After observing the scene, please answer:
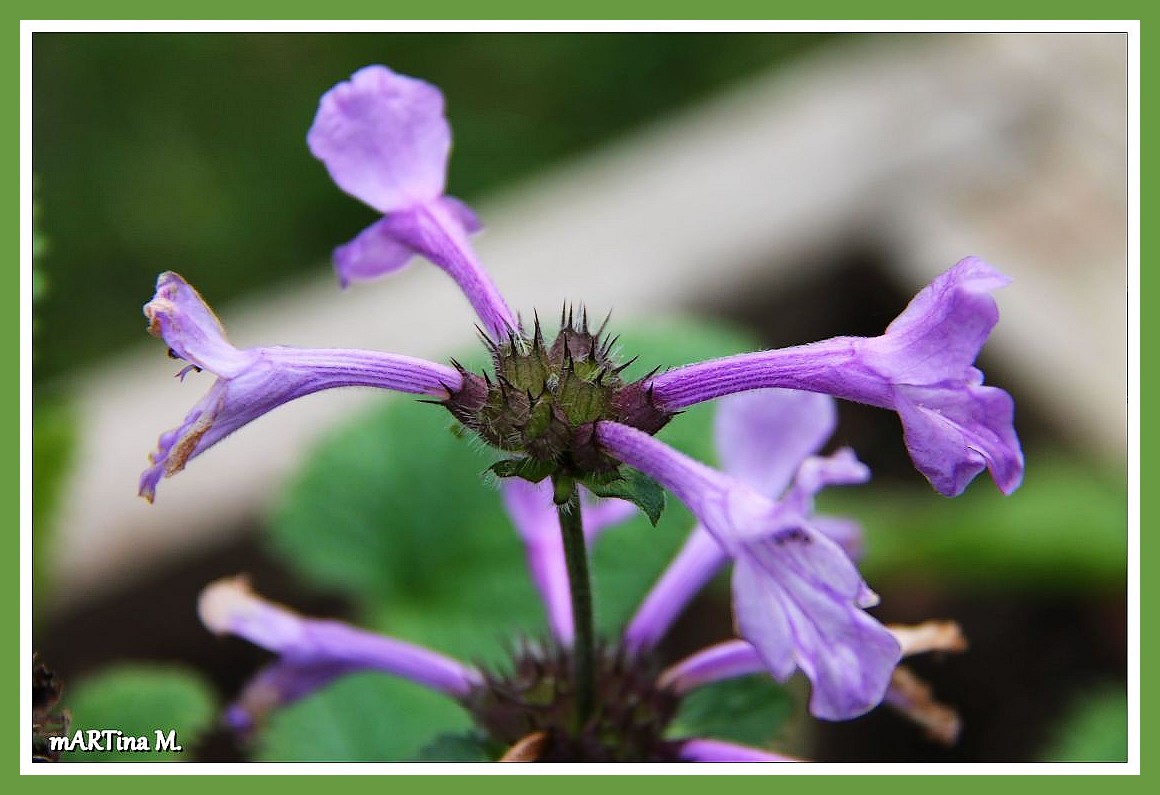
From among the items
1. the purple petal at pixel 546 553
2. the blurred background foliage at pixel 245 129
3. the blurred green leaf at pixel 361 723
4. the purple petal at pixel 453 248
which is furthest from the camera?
the blurred background foliage at pixel 245 129

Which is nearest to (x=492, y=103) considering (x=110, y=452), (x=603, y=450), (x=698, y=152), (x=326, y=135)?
(x=698, y=152)

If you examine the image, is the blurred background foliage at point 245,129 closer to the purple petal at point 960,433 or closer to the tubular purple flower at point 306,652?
the tubular purple flower at point 306,652

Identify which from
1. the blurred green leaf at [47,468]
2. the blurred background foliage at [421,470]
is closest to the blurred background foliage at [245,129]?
the blurred background foliage at [421,470]

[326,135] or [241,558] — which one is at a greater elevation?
[326,135]

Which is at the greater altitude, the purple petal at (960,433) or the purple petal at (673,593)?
the purple petal at (960,433)

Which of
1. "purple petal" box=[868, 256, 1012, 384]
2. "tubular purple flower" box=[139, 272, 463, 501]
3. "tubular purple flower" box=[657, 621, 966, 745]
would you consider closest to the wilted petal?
"tubular purple flower" box=[657, 621, 966, 745]

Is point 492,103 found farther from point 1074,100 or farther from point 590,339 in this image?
point 590,339
